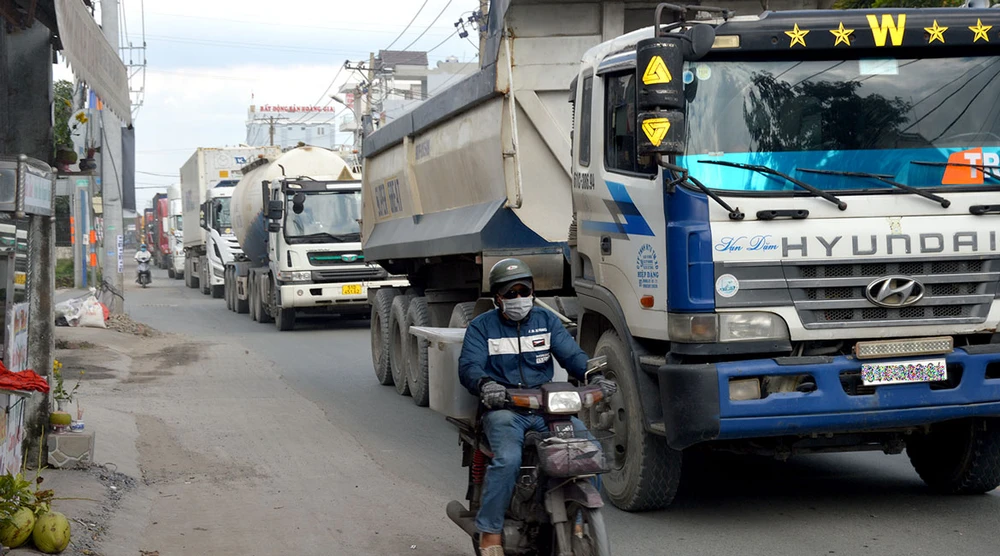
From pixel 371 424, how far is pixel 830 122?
18.8 ft

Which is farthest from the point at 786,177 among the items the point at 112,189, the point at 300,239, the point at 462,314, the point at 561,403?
the point at 112,189

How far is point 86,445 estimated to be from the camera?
8.02 m

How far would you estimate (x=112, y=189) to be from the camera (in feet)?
71.6

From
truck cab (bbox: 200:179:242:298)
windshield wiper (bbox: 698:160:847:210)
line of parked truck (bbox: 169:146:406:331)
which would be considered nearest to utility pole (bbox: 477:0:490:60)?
windshield wiper (bbox: 698:160:847:210)

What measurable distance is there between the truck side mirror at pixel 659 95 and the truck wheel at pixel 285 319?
16144mm

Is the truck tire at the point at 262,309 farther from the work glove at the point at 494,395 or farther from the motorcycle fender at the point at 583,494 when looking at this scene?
the motorcycle fender at the point at 583,494

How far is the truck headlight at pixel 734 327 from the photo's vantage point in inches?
239

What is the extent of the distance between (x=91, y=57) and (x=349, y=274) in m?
14.1

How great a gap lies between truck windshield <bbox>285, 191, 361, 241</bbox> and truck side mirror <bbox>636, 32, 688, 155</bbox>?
50.9 feet

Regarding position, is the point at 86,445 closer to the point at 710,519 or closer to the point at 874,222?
the point at 710,519

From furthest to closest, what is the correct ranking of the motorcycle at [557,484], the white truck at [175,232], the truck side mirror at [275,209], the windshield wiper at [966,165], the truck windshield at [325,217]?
the white truck at [175,232] → the truck windshield at [325,217] → the truck side mirror at [275,209] → the windshield wiper at [966,165] → the motorcycle at [557,484]

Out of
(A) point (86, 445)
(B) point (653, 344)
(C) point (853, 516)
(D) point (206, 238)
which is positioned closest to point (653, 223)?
(B) point (653, 344)

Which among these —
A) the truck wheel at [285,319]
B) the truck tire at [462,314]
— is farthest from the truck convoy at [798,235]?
the truck wheel at [285,319]

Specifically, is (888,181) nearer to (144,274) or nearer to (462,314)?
(462,314)
